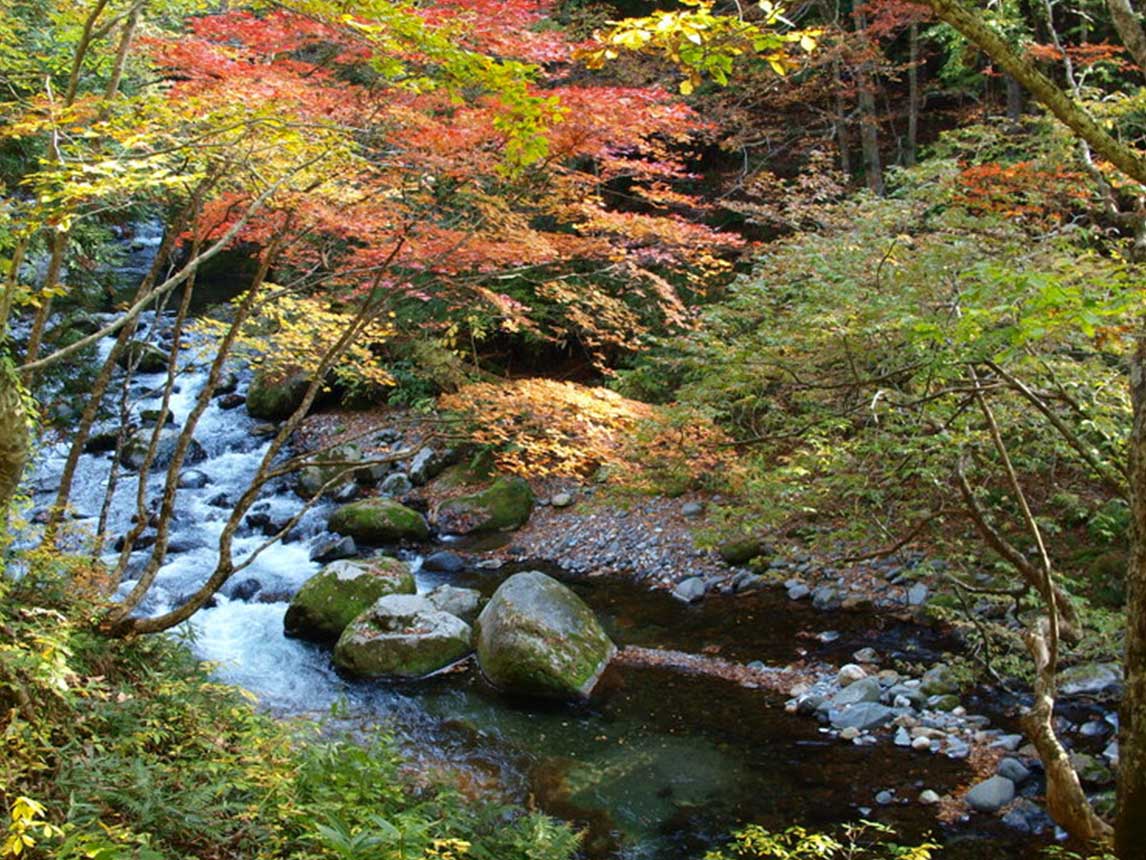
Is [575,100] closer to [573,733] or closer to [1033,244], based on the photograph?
[1033,244]

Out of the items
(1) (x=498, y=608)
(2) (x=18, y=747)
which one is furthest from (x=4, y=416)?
(1) (x=498, y=608)

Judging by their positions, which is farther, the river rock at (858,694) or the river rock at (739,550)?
the river rock at (739,550)

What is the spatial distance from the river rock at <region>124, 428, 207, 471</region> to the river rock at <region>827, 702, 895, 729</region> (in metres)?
10.7

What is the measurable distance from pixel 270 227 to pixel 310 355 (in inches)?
96.8

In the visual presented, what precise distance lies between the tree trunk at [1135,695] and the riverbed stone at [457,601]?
6.92 m

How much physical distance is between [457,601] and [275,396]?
8227 millimetres

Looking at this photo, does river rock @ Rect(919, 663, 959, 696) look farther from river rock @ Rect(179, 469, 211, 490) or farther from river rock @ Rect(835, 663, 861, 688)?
river rock @ Rect(179, 469, 211, 490)

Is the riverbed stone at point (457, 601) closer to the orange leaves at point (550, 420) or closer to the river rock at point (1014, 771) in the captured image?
the orange leaves at point (550, 420)

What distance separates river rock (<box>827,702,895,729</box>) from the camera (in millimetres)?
6602

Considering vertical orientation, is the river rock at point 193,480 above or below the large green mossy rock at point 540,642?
below

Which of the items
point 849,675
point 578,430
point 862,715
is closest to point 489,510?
point 578,430

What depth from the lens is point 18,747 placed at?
3184 millimetres

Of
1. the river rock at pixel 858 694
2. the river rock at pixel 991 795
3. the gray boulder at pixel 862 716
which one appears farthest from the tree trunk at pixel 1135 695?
the river rock at pixel 858 694

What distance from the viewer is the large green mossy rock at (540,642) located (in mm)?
7445
